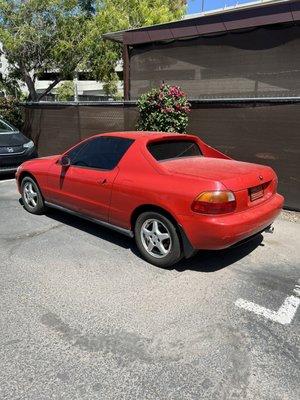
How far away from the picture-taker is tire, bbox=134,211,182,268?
433cm

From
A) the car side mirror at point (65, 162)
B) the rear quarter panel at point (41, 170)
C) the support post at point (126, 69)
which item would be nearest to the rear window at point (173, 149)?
the car side mirror at point (65, 162)

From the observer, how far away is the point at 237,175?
4328 mm

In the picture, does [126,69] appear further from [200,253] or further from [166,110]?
[200,253]

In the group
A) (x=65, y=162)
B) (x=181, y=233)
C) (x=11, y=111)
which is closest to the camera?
(x=181, y=233)

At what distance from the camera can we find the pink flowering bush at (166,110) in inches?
307

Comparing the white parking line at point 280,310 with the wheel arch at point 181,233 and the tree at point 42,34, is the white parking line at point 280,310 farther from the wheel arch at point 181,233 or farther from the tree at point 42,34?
the tree at point 42,34

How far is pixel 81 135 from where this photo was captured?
402 inches

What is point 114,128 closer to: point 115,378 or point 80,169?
point 80,169

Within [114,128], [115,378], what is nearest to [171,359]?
[115,378]

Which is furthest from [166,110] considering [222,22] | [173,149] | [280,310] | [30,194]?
[280,310]

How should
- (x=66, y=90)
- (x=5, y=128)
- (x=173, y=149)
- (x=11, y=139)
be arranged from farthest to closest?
(x=66, y=90) → (x=5, y=128) → (x=11, y=139) → (x=173, y=149)

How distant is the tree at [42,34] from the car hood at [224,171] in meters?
11.8

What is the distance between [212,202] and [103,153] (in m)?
1.85

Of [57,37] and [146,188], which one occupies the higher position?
[57,37]
